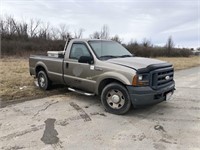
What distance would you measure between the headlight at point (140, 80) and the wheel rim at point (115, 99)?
519mm

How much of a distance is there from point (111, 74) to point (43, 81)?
3.37m

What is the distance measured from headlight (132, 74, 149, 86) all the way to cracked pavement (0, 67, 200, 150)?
81 cm

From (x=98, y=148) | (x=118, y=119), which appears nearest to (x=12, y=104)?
(x=118, y=119)

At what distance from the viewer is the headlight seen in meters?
5.12

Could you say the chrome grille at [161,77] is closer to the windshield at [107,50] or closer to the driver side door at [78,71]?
the windshield at [107,50]

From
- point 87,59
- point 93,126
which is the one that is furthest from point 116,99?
point 87,59

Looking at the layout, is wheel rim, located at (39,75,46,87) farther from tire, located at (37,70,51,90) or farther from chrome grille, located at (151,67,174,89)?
chrome grille, located at (151,67,174,89)

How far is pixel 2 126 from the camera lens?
463cm

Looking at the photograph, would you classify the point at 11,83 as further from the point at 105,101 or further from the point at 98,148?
the point at 98,148

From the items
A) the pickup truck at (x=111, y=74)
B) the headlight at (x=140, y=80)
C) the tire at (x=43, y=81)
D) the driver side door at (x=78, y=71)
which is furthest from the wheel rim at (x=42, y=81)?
the headlight at (x=140, y=80)

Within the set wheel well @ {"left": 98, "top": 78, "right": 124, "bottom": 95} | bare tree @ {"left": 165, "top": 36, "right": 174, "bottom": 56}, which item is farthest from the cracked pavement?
bare tree @ {"left": 165, "top": 36, "right": 174, "bottom": 56}

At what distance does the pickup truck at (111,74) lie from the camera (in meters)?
5.21

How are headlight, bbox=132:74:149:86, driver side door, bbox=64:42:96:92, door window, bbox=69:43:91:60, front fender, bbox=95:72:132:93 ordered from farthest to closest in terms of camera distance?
door window, bbox=69:43:91:60
driver side door, bbox=64:42:96:92
front fender, bbox=95:72:132:93
headlight, bbox=132:74:149:86

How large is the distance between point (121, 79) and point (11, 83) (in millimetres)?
5184
